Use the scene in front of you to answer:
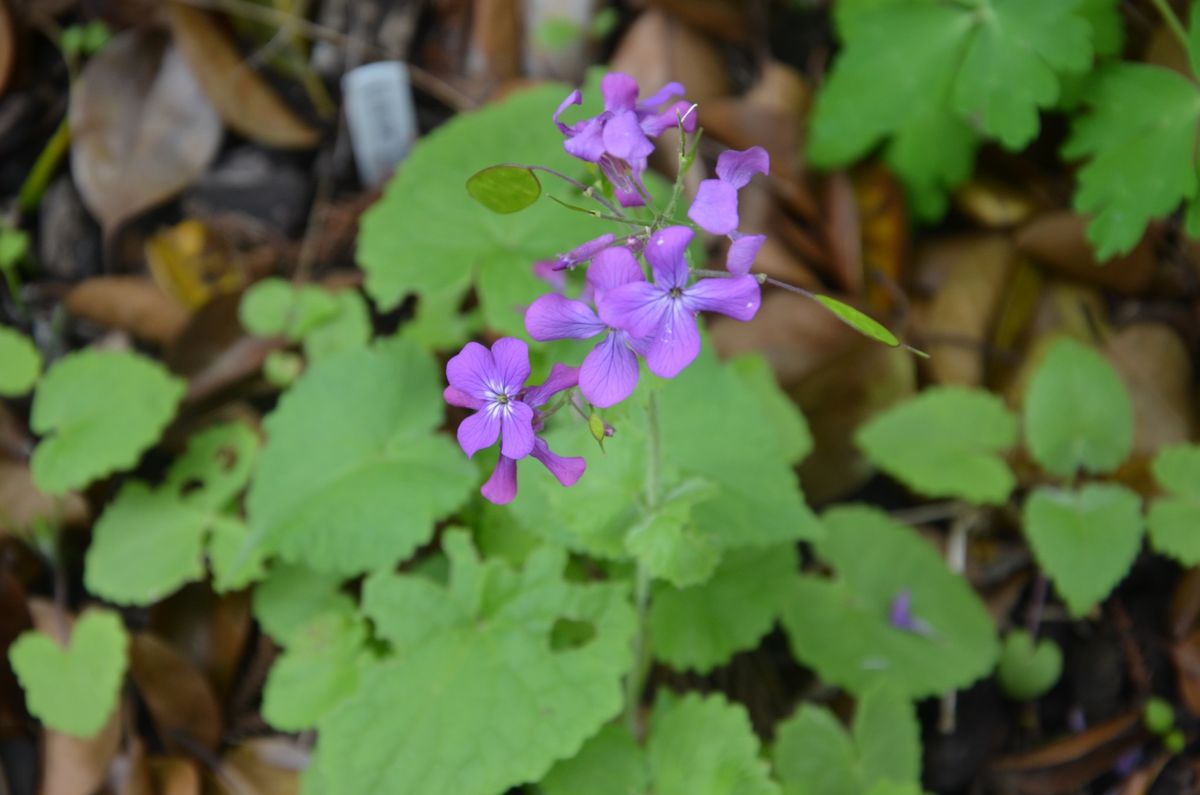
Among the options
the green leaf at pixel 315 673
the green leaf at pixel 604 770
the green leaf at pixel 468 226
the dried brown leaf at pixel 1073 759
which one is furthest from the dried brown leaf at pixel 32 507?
the dried brown leaf at pixel 1073 759

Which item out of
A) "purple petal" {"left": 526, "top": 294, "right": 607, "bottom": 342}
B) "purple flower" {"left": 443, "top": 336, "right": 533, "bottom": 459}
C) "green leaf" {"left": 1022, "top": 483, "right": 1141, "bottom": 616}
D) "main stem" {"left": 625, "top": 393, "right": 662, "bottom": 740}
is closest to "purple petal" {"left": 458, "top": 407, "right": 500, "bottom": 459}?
"purple flower" {"left": 443, "top": 336, "right": 533, "bottom": 459}

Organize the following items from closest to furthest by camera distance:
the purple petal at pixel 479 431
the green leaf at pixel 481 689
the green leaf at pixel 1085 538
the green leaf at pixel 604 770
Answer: the purple petal at pixel 479 431, the green leaf at pixel 481 689, the green leaf at pixel 604 770, the green leaf at pixel 1085 538

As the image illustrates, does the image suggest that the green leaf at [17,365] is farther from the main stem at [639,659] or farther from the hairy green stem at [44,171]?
the main stem at [639,659]

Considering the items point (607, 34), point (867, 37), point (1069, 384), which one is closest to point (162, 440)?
point (607, 34)

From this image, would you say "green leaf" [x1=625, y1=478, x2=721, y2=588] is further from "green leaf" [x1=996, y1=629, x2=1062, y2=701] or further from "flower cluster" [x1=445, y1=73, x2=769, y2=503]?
"green leaf" [x1=996, y1=629, x2=1062, y2=701]

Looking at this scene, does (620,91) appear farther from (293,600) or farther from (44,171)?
(44,171)

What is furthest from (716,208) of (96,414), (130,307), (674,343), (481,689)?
(130,307)

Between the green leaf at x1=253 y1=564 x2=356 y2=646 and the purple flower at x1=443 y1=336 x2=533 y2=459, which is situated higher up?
the purple flower at x1=443 y1=336 x2=533 y2=459
